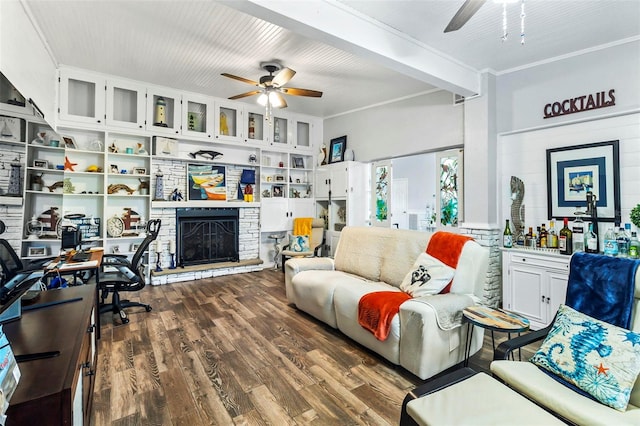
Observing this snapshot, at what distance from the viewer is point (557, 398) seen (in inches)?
55.0

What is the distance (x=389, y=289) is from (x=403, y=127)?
3096 millimetres

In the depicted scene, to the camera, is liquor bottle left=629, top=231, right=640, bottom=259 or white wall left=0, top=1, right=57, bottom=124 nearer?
white wall left=0, top=1, right=57, bottom=124

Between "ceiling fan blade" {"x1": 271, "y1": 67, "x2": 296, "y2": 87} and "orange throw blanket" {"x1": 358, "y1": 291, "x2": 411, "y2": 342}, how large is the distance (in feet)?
8.62

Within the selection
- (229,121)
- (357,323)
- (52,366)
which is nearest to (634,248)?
(357,323)

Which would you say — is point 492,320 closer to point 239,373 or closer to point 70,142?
point 239,373

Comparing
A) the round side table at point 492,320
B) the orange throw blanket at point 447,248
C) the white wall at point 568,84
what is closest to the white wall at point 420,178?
the white wall at point 568,84

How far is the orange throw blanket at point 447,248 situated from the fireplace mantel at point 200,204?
3724mm

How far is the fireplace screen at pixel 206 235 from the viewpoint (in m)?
5.24

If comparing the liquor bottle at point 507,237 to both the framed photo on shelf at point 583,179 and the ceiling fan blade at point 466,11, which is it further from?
the ceiling fan blade at point 466,11

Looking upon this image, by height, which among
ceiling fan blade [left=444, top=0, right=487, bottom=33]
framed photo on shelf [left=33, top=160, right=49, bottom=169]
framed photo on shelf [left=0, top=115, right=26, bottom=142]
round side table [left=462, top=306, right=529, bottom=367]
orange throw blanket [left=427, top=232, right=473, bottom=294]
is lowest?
round side table [left=462, top=306, right=529, bottom=367]

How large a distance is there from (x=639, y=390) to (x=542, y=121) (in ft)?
9.89

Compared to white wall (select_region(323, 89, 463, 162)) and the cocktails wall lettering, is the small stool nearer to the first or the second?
the cocktails wall lettering

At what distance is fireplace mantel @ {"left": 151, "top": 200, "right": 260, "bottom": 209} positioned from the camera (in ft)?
16.2

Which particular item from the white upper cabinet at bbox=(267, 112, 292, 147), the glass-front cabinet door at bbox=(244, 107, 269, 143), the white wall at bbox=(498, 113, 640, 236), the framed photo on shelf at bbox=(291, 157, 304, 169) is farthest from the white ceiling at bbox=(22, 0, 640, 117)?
the framed photo on shelf at bbox=(291, 157, 304, 169)
